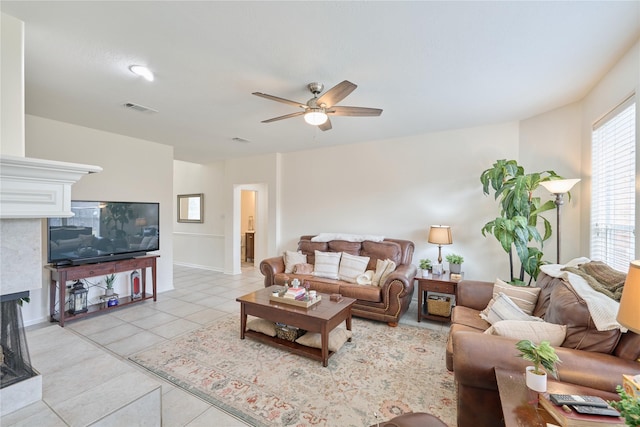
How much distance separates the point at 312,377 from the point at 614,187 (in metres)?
3.12

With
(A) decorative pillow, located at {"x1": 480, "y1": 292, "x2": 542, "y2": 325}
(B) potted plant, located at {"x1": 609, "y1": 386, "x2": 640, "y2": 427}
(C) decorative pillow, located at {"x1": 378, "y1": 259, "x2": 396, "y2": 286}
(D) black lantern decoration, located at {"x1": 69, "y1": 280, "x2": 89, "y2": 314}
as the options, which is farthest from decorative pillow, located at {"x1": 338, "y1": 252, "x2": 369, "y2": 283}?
(D) black lantern decoration, located at {"x1": 69, "y1": 280, "x2": 89, "y2": 314}

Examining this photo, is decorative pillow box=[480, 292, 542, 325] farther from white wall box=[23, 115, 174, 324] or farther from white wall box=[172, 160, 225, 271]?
white wall box=[172, 160, 225, 271]

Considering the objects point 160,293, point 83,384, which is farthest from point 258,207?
point 83,384

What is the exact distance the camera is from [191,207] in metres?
6.82

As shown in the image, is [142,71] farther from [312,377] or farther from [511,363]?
[511,363]

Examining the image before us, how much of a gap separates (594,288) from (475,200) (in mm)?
2242

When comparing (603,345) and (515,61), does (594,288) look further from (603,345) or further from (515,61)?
(515,61)

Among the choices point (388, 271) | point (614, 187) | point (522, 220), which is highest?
point (614, 187)

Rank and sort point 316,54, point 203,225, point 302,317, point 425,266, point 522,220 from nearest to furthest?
point 316,54 < point 302,317 < point 522,220 < point 425,266 < point 203,225

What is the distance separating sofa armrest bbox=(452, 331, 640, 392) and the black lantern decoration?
4.29 metres

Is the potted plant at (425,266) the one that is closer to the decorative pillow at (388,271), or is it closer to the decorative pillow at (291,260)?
the decorative pillow at (388,271)

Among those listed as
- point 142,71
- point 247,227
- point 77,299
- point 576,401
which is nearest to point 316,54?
point 142,71

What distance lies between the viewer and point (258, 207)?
276 inches

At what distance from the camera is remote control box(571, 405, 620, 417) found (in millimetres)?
1041
